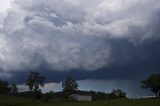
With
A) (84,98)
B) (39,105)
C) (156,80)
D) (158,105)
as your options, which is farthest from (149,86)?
(158,105)

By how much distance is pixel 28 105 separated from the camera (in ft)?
447

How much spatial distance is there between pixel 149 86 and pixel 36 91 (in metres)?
61.0

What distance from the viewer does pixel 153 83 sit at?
158 metres

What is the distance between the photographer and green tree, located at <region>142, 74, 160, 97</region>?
156m

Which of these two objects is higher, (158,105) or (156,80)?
(156,80)

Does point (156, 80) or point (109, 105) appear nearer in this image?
point (109, 105)

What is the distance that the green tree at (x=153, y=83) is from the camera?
156450mm

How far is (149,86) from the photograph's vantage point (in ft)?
529

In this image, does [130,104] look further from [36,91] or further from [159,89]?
[36,91]

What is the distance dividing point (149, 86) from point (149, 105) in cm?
6082

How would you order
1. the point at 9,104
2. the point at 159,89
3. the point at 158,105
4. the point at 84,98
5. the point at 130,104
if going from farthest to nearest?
the point at 84,98, the point at 159,89, the point at 9,104, the point at 130,104, the point at 158,105

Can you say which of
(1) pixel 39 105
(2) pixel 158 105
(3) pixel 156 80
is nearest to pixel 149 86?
(3) pixel 156 80

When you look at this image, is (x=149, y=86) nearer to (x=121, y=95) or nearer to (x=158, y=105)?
(x=121, y=95)

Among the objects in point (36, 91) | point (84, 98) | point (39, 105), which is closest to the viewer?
point (39, 105)
